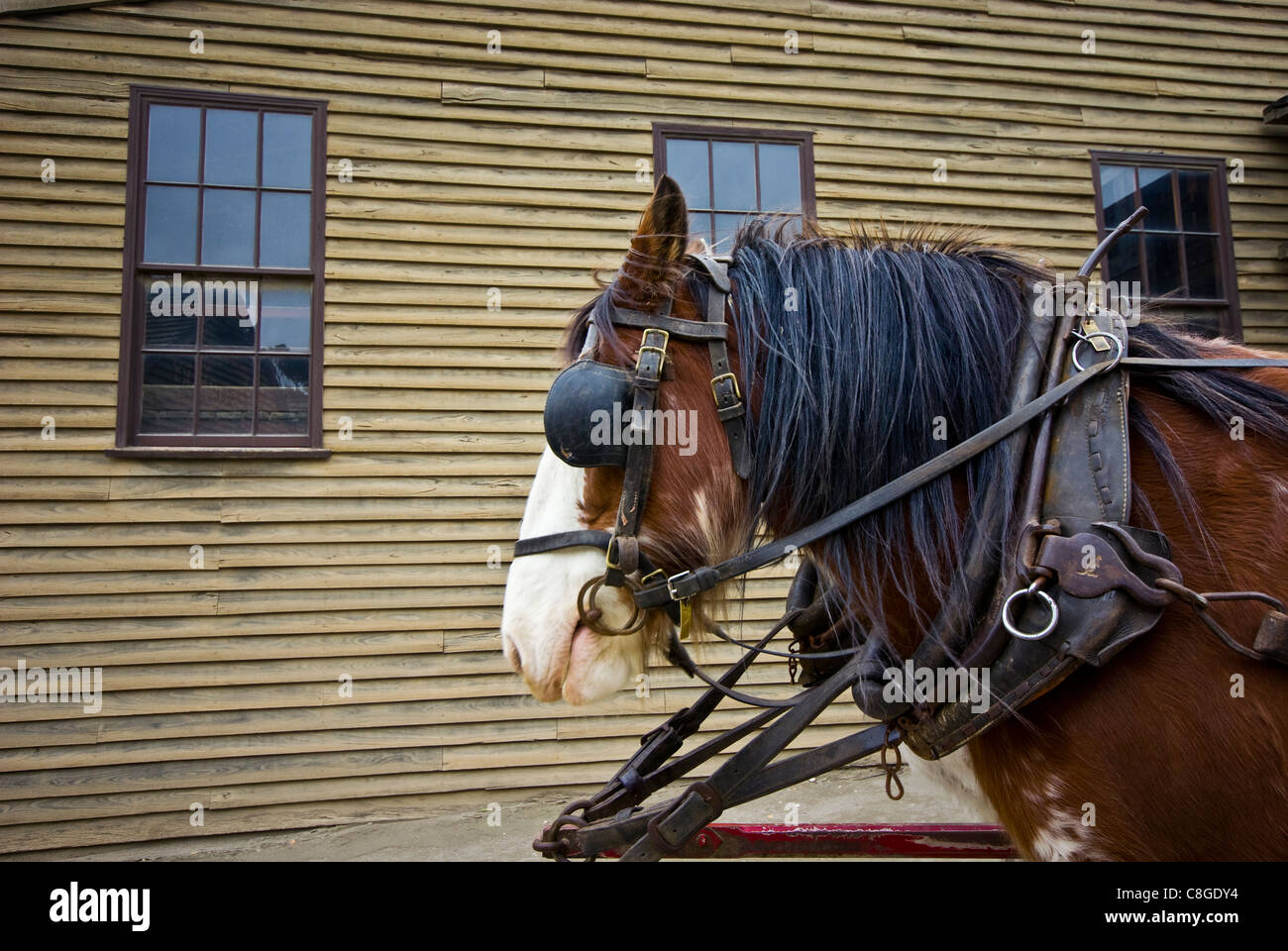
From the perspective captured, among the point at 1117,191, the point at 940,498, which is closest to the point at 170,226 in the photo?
the point at 940,498

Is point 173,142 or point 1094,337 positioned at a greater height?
point 173,142

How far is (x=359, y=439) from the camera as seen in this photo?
13.9ft

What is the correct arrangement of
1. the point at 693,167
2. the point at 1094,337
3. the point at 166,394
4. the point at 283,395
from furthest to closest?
the point at 693,167 → the point at 283,395 → the point at 166,394 → the point at 1094,337

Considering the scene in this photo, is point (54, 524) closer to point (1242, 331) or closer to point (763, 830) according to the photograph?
point (763, 830)

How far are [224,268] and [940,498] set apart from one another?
4338 mm

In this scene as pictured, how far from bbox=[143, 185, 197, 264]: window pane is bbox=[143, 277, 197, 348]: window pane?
159 millimetres

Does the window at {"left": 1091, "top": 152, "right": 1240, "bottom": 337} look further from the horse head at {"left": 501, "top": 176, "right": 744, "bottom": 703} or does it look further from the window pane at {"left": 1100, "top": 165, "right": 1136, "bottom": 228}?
the horse head at {"left": 501, "top": 176, "right": 744, "bottom": 703}

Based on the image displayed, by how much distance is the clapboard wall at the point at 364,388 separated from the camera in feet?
13.0

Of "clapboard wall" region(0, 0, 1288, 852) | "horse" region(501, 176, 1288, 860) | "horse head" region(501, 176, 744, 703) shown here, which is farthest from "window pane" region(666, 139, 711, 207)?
"horse head" region(501, 176, 744, 703)

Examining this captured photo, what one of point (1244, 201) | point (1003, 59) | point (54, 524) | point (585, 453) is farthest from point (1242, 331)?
point (54, 524)

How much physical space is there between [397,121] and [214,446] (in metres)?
2.18

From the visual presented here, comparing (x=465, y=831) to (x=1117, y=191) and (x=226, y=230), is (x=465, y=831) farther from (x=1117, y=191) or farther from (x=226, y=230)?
(x=1117, y=191)

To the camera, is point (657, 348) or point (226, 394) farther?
point (226, 394)

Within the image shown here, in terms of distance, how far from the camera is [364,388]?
4.29 meters
